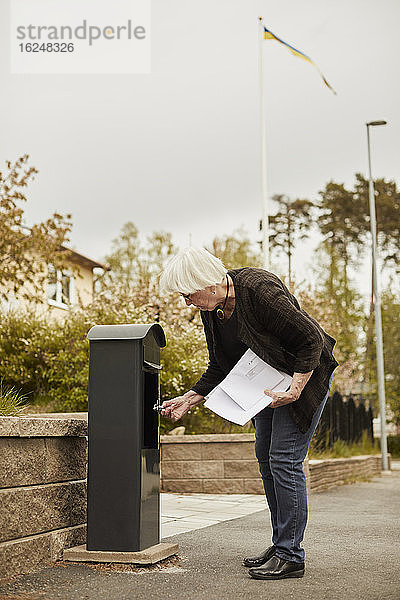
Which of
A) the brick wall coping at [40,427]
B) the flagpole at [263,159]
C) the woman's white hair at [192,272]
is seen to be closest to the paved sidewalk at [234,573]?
the brick wall coping at [40,427]

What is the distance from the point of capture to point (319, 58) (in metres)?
21.6

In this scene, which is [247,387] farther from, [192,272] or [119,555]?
[119,555]

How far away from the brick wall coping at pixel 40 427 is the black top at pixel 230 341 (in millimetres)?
1060

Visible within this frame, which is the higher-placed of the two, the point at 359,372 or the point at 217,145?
the point at 217,145

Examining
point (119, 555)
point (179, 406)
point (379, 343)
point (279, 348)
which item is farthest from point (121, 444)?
point (379, 343)

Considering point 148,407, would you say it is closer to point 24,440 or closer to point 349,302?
point 24,440

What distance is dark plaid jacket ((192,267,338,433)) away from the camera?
13.6 feet

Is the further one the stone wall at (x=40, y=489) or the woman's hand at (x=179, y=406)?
the woman's hand at (x=179, y=406)

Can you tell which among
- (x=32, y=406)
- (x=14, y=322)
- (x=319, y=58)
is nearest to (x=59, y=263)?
(x=14, y=322)

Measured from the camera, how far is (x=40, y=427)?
14.7ft

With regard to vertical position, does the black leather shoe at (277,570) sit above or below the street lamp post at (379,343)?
below

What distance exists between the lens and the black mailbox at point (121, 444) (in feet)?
14.6

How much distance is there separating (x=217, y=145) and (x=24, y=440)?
21238mm

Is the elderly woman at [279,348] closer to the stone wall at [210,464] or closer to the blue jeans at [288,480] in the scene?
the blue jeans at [288,480]
